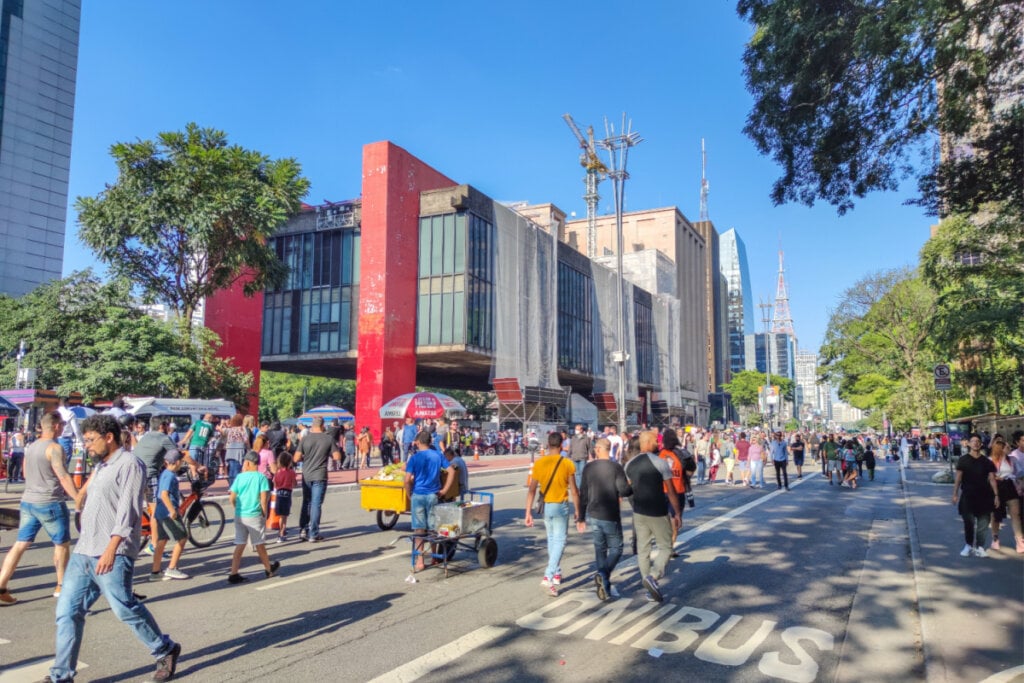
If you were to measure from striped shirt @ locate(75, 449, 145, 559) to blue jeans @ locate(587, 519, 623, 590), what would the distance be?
429 centimetres

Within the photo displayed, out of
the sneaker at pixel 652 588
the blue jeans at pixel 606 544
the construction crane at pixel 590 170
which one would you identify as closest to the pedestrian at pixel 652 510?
the sneaker at pixel 652 588

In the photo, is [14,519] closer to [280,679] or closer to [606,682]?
[280,679]

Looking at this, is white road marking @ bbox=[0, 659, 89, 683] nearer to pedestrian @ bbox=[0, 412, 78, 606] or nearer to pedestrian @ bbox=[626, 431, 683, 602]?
pedestrian @ bbox=[0, 412, 78, 606]

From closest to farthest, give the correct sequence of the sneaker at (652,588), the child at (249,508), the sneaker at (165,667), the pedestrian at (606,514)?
the sneaker at (165,667)
the sneaker at (652,588)
the pedestrian at (606,514)
the child at (249,508)

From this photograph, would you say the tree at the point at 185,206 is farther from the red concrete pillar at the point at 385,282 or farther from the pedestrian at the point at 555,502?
the pedestrian at the point at 555,502

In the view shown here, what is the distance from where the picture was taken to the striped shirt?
4512 mm

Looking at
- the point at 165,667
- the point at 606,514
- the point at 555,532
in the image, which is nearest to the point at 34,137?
the point at 555,532

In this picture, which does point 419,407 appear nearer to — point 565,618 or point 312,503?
point 312,503

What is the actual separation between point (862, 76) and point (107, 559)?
37.4 ft

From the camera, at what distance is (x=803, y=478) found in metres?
25.2

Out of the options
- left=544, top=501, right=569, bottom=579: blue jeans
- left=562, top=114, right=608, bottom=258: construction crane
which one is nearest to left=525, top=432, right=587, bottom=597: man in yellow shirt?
A: left=544, top=501, right=569, bottom=579: blue jeans

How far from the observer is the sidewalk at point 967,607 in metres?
5.25

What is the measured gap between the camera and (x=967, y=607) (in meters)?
6.77

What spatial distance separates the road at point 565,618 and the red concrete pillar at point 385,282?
2682cm
